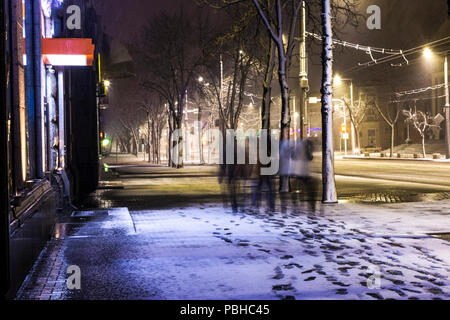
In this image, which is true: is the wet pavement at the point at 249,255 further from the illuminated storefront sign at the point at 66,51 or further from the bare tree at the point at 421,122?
the bare tree at the point at 421,122

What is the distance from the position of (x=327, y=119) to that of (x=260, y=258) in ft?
27.7

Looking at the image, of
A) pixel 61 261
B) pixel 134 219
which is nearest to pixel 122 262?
pixel 61 261

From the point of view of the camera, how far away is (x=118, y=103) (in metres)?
72.9

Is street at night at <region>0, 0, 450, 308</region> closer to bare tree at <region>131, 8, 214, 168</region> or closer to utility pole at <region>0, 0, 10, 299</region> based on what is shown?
utility pole at <region>0, 0, 10, 299</region>

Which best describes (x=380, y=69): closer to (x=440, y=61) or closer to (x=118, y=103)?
(x=440, y=61)

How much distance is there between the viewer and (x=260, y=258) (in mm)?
7992

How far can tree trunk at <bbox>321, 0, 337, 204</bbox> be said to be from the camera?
15570mm

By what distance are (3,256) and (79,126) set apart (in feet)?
51.7

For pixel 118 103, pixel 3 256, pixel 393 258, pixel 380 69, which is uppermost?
pixel 380 69

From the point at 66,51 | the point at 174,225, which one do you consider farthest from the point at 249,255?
the point at 66,51

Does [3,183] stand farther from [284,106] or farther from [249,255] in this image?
[284,106]

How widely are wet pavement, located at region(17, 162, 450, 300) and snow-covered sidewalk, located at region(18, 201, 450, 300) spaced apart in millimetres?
12
